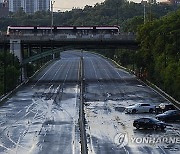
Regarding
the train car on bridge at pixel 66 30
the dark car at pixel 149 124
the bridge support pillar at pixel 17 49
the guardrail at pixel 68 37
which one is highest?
the train car on bridge at pixel 66 30

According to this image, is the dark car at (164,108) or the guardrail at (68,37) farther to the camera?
the guardrail at (68,37)

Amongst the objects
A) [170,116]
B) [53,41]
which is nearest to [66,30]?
[53,41]

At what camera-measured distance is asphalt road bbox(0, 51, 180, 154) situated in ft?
129

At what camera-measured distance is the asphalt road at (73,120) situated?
129 ft

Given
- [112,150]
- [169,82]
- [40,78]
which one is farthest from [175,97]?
[40,78]

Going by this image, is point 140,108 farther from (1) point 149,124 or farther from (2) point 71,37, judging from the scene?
(2) point 71,37

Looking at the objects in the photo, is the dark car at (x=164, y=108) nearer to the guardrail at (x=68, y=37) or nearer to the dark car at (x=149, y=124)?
the dark car at (x=149, y=124)

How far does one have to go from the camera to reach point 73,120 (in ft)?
173

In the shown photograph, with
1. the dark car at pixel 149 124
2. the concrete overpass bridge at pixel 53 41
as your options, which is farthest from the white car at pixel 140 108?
the concrete overpass bridge at pixel 53 41

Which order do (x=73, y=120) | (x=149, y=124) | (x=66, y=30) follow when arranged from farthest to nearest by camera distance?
(x=66, y=30), (x=73, y=120), (x=149, y=124)

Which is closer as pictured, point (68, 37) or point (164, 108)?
point (164, 108)

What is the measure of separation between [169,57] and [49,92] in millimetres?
16894

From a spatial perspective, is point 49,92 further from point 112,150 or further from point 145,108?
point 112,150

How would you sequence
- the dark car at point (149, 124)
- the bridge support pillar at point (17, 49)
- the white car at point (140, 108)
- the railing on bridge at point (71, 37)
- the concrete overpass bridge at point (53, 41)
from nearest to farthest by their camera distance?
the dark car at point (149, 124)
the white car at point (140, 108)
the railing on bridge at point (71, 37)
the concrete overpass bridge at point (53, 41)
the bridge support pillar at point (17, 49)
